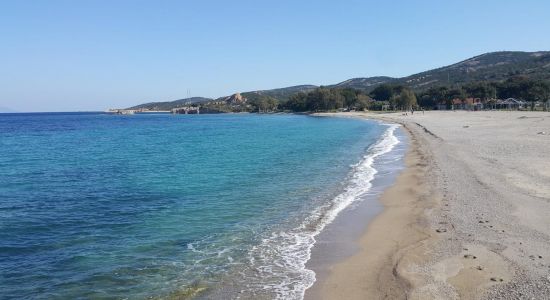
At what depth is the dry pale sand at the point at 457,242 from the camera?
27.0 ft

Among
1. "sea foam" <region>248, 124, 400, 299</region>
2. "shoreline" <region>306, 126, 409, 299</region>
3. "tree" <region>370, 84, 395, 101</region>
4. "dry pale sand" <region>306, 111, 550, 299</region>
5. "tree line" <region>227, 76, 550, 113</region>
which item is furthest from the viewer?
"tree" <region>370, 84, 395, 101</region>

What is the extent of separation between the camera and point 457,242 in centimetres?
1077

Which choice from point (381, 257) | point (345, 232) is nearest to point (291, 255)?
point (381, 257)

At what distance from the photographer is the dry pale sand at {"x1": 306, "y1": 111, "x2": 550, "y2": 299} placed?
824 cm

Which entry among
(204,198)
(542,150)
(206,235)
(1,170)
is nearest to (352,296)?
(206,235)

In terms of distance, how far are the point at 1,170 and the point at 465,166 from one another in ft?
86.8

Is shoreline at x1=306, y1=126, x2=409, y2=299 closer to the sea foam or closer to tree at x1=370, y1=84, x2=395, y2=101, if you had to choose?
the sea foam

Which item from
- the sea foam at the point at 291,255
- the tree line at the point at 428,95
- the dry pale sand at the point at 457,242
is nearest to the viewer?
the dry pale sand at the point at 457,242

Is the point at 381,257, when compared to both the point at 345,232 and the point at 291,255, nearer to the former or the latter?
the point at 291,255

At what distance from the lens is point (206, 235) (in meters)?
12.5

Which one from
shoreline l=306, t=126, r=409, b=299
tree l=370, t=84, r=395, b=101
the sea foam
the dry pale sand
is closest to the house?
tree l=370, t=84, r=395, b=101

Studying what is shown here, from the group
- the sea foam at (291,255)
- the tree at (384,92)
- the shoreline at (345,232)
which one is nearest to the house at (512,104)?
the tree at (384,92)

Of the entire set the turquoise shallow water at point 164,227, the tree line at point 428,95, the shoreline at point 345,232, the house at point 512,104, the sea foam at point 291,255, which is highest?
the tree line at point 428,95

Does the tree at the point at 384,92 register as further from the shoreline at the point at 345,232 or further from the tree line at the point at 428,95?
the shoreline at the point at 345,232
